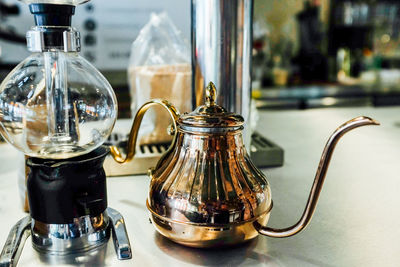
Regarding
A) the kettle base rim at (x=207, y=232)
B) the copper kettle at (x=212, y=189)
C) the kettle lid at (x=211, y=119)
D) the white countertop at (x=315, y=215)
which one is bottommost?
the white countertop at (x=315, y=215)

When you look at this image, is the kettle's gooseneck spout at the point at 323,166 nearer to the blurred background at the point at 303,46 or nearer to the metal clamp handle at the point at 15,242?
the metal clamp handle at the point at 15,242

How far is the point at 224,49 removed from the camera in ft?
2.40

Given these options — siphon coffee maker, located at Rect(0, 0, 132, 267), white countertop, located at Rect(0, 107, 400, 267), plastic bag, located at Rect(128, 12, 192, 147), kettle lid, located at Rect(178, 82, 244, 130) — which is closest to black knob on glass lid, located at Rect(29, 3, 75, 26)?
siphon coffee maker, located at Rect(0, 0, 132, 267)

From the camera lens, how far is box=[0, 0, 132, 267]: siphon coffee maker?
1.76 ft

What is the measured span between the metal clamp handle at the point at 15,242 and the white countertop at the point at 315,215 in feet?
0.04

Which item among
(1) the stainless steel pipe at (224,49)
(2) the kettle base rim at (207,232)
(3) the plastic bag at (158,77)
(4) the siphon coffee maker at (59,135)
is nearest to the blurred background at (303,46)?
(3) the plastic bag at (158,77)

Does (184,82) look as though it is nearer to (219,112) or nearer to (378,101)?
(219,112)

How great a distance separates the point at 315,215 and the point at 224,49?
0.33 metres

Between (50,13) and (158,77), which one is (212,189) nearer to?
(50,13)

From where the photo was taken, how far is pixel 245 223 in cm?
53

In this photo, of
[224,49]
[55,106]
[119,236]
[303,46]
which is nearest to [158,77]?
[224,49]

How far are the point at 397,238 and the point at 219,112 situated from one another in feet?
1.06

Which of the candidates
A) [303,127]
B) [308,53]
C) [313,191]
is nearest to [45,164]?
[313,191]

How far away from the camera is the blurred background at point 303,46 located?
10.5 ft
